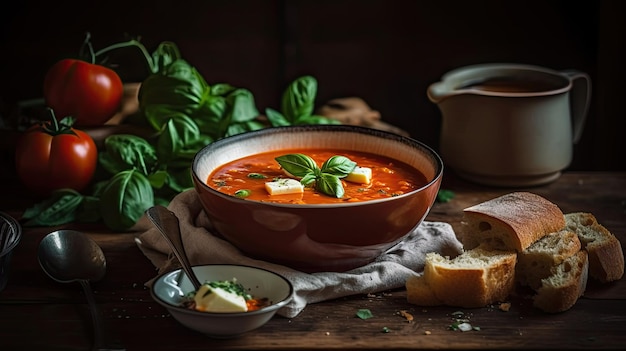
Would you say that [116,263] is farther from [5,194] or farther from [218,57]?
[218,57]

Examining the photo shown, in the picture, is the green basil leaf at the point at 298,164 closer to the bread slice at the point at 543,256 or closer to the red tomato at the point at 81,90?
the bread slice at the point at 543,256

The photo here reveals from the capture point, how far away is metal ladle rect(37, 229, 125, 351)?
214 cm

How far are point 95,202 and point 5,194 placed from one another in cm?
40

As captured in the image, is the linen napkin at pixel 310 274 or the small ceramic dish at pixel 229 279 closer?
the small ceramic dish at pixel 229 279

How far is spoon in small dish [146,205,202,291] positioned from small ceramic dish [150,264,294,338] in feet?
0.09

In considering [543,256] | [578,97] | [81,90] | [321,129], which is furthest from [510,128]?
[81,90]

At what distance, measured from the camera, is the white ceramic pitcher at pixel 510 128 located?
9.05 ft

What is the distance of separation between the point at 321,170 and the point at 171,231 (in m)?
0.40

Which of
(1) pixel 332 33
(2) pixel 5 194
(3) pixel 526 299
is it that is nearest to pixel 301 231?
(3) pixel 526 299

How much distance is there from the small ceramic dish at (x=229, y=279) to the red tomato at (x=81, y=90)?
0.99m

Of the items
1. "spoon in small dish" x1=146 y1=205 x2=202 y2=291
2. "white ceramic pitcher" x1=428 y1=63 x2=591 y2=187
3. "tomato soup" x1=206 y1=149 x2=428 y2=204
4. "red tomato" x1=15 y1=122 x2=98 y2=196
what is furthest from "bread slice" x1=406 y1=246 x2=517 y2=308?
"red tomato" x1=15 y1=122 x2=98 y2=196

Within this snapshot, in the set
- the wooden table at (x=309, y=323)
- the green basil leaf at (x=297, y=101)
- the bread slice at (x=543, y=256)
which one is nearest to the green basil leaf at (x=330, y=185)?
the wooden table at (x=309, y=323)

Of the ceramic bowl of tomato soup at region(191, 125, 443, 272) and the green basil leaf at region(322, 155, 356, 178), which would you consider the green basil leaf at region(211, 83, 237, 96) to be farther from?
the green basil leaf at region(322, 155, 356, 178)

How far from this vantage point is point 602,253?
2168mm
